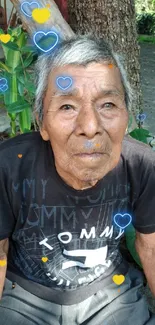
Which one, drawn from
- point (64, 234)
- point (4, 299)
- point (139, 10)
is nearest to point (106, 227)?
point (64, 234)

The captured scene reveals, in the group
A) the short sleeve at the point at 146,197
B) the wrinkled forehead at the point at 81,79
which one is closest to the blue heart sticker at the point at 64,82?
the wrinkled forehead at the point at 81,79

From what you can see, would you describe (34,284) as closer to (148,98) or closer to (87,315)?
(87,315)

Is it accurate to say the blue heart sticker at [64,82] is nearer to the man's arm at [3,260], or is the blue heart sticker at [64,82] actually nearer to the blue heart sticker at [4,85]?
the man's arm at [3,260]

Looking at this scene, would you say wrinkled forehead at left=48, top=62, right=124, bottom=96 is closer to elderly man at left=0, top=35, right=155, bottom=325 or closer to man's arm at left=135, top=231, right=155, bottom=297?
elderly man at left=0, top=35, right=155, bottom=325

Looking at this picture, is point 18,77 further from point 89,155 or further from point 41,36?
point 89,155

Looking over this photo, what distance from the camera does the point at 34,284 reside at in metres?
1.80

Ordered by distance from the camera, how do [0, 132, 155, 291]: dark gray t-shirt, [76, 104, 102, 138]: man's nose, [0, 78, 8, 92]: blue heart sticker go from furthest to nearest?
[0, 78, 8, 92]: blue heart sticker < [0, 132, 155, 291]: dark gray t-shirt < [76, 104, 102, 138]: man's nose

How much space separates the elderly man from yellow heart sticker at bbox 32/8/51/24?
509 mm

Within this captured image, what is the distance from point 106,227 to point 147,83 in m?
6.58

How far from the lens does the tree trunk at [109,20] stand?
2.43m

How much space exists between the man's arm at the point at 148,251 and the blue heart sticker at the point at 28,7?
1.06m

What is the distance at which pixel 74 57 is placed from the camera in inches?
56.5

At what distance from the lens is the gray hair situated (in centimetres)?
144

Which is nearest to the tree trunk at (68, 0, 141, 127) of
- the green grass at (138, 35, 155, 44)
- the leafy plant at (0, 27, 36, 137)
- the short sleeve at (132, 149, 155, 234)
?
the leafy plant at (0, 27, 36, 137)
